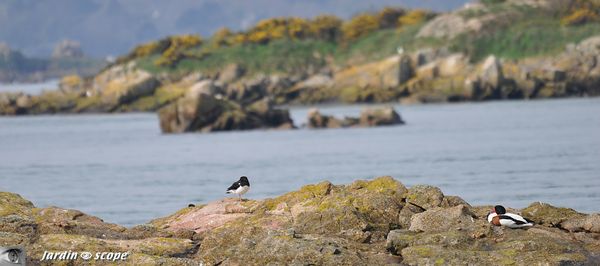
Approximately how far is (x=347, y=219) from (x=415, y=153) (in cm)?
4012

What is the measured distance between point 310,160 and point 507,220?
38479mm

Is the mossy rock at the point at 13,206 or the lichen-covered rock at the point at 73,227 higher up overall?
the mossy rock at the point at 13,206

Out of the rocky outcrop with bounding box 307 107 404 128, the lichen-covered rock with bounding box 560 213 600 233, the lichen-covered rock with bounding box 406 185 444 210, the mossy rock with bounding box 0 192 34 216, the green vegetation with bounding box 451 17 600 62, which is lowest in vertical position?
the rocky outcrop with bounding box 307 107 404 128

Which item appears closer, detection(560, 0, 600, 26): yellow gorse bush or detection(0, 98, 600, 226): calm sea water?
detection(0, 98, 600, 226): calm sea water

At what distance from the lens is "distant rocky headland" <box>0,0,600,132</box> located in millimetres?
117938

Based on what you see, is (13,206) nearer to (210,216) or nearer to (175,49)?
(210,216)

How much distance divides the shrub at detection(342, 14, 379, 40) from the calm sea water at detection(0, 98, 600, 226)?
6017 cm

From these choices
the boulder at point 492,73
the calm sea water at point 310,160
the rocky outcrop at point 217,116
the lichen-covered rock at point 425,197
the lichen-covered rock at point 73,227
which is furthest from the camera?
the boulder at point 492,73

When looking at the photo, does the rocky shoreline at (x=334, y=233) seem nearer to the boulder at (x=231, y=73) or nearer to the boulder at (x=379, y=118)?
the boulder at (x=379, y=118)

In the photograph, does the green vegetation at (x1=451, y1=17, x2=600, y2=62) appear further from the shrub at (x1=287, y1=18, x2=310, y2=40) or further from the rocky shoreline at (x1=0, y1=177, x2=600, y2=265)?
the rocky shoreline at (x1=0, y1=177, x2=600, y2=265)

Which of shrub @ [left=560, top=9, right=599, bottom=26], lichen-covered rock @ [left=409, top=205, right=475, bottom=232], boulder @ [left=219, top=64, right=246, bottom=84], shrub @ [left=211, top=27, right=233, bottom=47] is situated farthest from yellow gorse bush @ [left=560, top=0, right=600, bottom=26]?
lichen-covered rock @ [left=409, top=205, right=475, bottom=232]

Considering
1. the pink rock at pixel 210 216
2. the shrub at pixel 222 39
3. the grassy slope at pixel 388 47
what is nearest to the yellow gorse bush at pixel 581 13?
the grassy slope at pixel 388 47

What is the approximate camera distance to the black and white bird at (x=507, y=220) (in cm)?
1988

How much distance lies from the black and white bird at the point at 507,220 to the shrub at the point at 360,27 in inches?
5521
